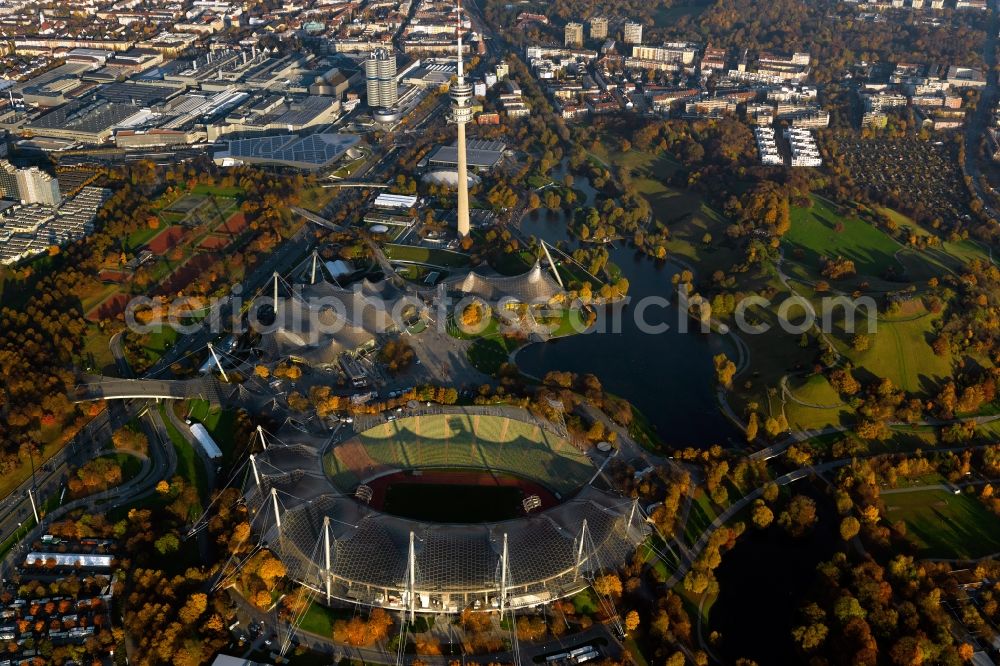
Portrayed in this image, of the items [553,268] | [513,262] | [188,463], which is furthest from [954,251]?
[188,463]

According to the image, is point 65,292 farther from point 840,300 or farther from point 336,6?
point 336,6

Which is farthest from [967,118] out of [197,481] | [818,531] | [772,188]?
[197,481]

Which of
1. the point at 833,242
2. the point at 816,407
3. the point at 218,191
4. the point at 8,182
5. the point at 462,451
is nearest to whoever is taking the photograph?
the point at 462,451

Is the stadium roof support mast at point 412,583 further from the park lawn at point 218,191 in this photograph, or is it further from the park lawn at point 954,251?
the park lawn at point 954,251

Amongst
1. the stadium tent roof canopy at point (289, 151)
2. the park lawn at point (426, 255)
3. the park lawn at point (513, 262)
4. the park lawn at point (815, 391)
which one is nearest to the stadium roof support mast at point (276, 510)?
the park lawn at point (426, 255)

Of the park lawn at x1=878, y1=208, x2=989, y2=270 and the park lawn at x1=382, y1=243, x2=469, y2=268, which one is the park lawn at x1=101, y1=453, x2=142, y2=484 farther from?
the park lawn at x1=878, y1=208, x2=989, y2=270

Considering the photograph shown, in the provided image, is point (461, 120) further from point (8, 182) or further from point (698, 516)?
point (8, 182)
